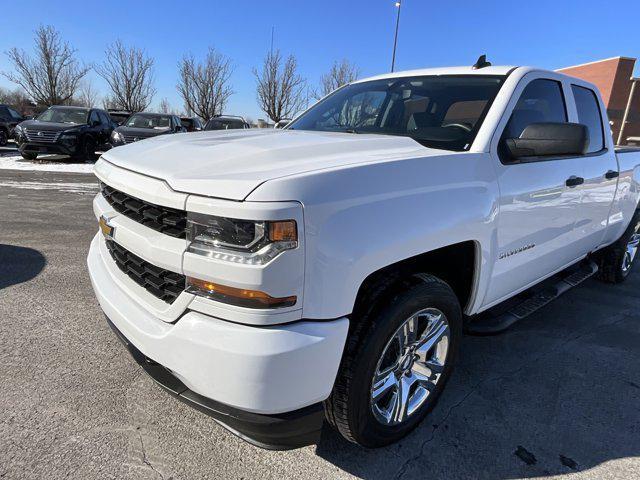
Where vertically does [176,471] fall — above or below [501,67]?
below

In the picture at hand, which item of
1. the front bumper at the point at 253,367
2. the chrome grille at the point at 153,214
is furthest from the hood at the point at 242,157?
the front bumper at the point at 253,367

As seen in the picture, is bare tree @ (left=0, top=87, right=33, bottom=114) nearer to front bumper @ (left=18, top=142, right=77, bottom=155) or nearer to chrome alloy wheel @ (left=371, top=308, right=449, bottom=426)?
front bumper @ (left=18, top=142, right=77, bottom=155)

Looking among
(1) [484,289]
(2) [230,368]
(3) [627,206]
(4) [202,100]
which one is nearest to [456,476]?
(1) [484,289]

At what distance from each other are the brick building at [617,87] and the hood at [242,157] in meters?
33.8

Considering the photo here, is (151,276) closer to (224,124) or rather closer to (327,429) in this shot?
(327,429)

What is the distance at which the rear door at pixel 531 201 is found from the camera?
236cm

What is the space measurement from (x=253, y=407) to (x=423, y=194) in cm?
110

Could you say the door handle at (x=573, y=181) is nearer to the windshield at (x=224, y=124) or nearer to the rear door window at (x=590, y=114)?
the rear door window at (x=590, y=114)

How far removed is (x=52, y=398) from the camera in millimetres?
2354

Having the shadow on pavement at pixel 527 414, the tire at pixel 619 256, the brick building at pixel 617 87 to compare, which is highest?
the brick building at pixel 617 87

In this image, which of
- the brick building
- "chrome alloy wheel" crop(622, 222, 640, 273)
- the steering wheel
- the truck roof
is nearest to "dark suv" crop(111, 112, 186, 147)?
the truck roof

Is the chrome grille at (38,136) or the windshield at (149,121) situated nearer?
the chrome grille at (38,136)

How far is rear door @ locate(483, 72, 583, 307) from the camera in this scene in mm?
2357

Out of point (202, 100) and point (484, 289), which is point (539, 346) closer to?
point (484, 289)
